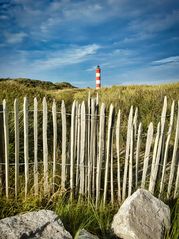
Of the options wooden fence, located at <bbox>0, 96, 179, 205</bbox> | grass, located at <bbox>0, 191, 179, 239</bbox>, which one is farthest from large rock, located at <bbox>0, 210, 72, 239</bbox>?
wooden fence, located at <bbox>0, 96, 179, 205</bbox>

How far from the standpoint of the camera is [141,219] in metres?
3.31

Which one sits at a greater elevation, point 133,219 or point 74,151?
point 74,151

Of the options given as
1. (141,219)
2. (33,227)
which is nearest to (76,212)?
(141,219)

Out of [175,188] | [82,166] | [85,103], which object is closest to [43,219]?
[82,166]

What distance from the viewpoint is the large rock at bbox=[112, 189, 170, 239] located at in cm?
318

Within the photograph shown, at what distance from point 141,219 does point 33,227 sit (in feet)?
3.60

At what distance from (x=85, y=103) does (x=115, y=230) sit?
156 cm

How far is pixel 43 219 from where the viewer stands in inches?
116

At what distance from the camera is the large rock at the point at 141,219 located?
10.4ft

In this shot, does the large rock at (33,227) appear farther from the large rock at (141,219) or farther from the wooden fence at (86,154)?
the wooden fence at (86,154)

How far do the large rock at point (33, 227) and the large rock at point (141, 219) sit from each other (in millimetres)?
642

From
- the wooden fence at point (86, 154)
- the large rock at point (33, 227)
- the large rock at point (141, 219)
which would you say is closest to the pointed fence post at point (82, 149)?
the wooden fence at point (86, 154)

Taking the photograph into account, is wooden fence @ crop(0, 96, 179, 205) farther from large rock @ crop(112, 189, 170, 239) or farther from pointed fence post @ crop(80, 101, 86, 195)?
large rock @ crop(112, 189, 170, 239)

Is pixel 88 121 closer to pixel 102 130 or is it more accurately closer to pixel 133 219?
pixel 102 130
